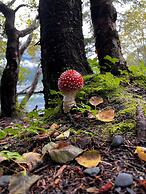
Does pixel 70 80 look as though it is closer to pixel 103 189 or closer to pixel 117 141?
pixel 117 141

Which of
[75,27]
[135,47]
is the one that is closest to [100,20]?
[75,27]

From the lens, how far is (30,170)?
64.7 inches

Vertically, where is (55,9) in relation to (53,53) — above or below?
above

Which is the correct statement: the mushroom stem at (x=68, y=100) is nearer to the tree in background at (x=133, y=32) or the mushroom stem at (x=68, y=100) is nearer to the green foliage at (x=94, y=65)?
the green foliage at (x=94, y=65)

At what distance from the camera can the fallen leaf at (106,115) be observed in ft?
7.29

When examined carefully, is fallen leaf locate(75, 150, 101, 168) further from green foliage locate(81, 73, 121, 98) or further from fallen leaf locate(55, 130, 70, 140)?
green foliage locate(81, 73, 121, 98)

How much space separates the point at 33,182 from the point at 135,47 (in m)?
37.6

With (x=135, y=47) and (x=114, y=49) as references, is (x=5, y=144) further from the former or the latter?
(x=135, y=47)

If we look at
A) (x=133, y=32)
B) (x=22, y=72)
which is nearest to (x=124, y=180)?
(x=22, y=72)

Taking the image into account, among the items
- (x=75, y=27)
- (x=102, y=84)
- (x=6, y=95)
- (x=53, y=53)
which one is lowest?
(x=6, y=95)

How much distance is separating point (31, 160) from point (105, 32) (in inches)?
92.5

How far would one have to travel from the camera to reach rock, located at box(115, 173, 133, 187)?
4.60 feet

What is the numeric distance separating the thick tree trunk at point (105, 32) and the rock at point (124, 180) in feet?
7.42

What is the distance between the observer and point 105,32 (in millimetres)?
3680
